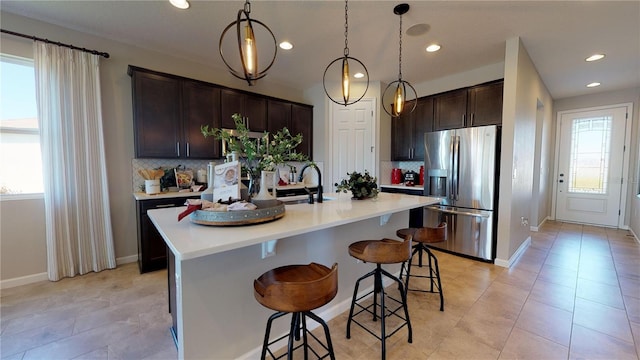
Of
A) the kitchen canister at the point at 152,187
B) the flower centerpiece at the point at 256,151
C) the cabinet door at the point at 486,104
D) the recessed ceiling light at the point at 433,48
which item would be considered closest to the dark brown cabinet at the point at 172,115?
the kitchen canister at the point at 152,187

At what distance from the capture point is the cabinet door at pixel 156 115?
2.98m

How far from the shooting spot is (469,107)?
3641mm

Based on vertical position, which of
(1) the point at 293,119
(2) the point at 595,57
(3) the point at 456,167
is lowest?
(3) the point at 456,167

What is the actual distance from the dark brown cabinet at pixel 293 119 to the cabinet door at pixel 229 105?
19.5 inches

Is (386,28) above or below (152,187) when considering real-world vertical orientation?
above

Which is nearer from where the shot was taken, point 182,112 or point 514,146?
point 514,146

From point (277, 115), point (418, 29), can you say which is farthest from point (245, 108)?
point (418, 29)

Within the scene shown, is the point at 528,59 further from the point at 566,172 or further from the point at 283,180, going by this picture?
the point at 283,180

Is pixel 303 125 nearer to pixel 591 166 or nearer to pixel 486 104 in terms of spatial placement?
pixel 486 104

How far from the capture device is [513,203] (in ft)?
10.3

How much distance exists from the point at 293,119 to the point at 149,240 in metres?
2.79

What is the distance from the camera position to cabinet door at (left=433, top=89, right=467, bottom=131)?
372 centimetres

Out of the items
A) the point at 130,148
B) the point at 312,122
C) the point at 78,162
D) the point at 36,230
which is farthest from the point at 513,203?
the point at 36,230

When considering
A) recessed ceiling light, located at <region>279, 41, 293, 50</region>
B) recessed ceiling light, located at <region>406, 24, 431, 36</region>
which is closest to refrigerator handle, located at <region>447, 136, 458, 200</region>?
recessed ceiling light, located at <region>406, 24, 431, 36</region>
